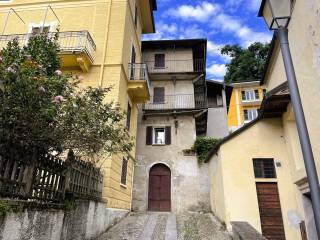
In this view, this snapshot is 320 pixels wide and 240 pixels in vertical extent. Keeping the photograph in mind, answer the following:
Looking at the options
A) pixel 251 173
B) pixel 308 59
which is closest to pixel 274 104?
pixel 251 173

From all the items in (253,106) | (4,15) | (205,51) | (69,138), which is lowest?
(69,138)

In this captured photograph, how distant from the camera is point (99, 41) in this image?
39.8ft

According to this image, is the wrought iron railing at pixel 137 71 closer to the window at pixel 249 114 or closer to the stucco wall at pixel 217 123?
the stucco wall at pixel 217 123

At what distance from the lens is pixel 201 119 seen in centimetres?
1752

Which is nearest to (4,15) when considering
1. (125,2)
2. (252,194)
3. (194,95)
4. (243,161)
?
(125,2)

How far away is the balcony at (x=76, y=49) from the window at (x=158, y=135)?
698 centimetres

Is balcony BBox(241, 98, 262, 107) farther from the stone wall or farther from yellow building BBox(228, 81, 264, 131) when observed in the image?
the stone wall

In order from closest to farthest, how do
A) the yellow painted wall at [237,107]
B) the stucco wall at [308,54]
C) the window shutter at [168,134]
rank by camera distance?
1. the stucco wall at [308,54]
2. the window shutter at [168,134]
3. the yellow painted wall at [237,107]

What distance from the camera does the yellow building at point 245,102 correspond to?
33.3 meters

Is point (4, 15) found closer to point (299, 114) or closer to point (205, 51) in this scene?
point (205, 51)

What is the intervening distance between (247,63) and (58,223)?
35012 millimetres

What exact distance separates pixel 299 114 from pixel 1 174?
14.4 feet

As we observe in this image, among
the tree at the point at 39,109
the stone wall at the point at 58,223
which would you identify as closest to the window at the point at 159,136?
the stone wall at the point at 58,223

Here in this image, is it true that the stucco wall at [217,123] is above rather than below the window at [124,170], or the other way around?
above
